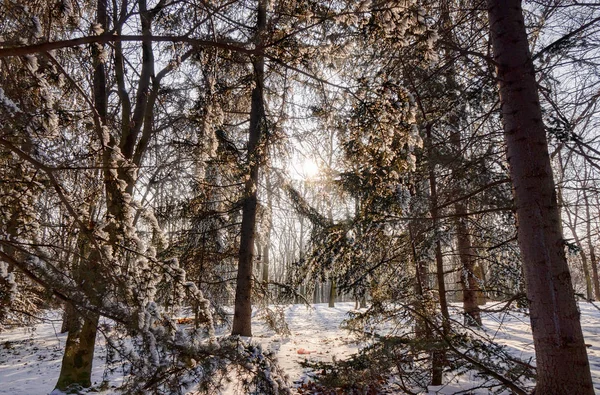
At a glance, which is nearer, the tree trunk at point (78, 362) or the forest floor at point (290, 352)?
the tree trunk at point (78, 362)

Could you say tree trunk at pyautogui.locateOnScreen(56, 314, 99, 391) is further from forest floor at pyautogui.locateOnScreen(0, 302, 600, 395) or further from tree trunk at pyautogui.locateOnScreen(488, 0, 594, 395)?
tree trunk at pyautogui.locateOnScreen(488, 0, 594, 395)

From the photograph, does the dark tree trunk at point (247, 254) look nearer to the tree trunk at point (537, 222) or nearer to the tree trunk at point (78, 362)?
the tree trunk at point (78, 362)

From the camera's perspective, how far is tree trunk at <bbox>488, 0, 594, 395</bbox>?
2.13 m

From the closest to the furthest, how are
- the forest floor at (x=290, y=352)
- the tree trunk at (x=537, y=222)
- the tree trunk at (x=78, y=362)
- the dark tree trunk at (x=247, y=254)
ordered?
the tree trunk at (x=537, y=222) → the tree trunk at (x=78, y=362) → the forest floor at (x=290, y=352) → the dark tree trunk at (x=247, y=254)

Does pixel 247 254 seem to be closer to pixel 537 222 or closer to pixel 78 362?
pixel 78 362

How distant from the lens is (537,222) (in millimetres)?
2264

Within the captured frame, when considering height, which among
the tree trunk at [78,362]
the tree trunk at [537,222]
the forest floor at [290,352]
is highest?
the tree trunk at [537,222]

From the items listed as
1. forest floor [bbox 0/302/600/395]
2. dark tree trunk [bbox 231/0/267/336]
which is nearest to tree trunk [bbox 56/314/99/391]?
forest floor [bbox 0/302/600/395]

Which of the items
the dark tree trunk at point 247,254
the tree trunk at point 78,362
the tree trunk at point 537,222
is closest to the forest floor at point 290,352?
the tree trunk at point 78,362

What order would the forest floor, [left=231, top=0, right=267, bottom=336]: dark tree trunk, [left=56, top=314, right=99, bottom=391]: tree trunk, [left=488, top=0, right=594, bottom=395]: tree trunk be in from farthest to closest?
[left=231, top=0, right=267, bottom=336]: dark tree trunk
the forest floor
[left=56, top=314, right=99, bottom=391]: tree trunk
[left=488, top=0, right=594, bottom=395]: tree trunk

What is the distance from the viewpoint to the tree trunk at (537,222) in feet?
6.98

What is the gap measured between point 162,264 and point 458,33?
12.6 feet

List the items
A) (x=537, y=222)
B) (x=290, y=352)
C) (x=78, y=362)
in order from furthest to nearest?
(x=290, y=352) → (x=78, y=362) → (x=537, y=222)

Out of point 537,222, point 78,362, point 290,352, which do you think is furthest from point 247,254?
point 537,222
